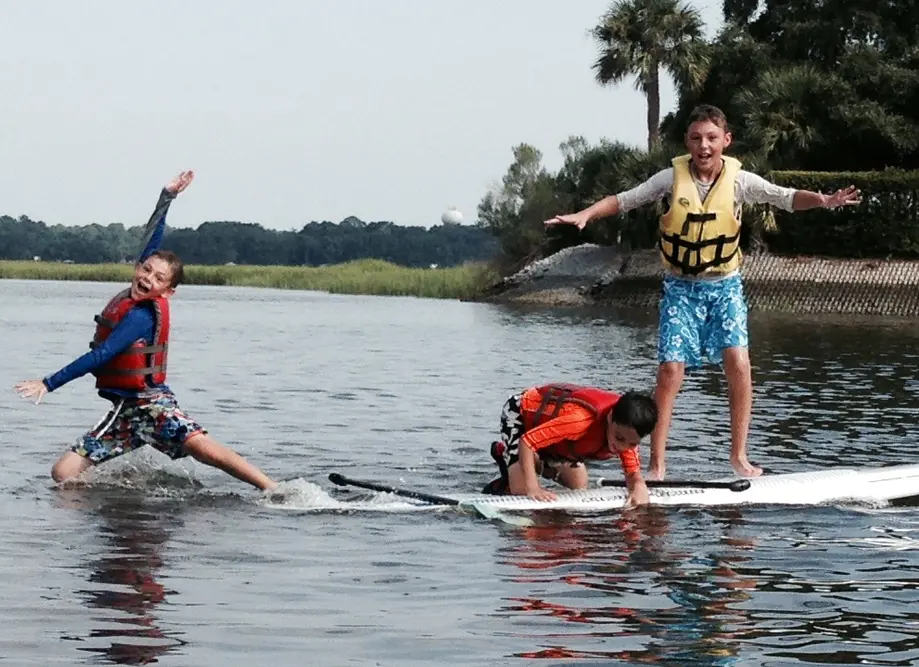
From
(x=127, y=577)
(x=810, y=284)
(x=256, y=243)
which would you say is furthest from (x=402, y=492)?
(x=256, y=243)

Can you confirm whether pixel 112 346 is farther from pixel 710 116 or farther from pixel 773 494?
pixel 773 494

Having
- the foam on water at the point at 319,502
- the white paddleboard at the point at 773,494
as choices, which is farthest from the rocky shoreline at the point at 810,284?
the foam on water at the point at 319,502

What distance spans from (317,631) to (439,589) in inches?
38.8

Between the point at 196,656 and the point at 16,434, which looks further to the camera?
the point at 16,434

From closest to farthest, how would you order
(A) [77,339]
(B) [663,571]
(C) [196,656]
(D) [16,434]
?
1. (C) [196,656]
2. (B) [663,571]
3. (D) [16,434]
4. (A) [77,339]

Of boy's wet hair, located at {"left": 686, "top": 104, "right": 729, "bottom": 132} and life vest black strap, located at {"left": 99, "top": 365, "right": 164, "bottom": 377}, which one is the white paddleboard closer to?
life vest black strap, located at {"left": 99, "top": 365, "right": 164, "bottom": 377}

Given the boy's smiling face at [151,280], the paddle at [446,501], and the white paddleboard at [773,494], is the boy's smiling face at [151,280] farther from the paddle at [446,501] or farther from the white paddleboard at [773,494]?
the white paddleboard at [773,494]

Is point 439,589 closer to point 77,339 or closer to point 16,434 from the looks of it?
point 16,434

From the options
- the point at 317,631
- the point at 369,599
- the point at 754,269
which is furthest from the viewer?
the point at 754,269

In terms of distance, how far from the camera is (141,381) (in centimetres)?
992

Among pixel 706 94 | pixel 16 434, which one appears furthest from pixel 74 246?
pixel 16 434

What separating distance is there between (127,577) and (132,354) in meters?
2.45

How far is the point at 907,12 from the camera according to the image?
55438mm

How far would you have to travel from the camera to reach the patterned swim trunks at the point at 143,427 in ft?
32.5
